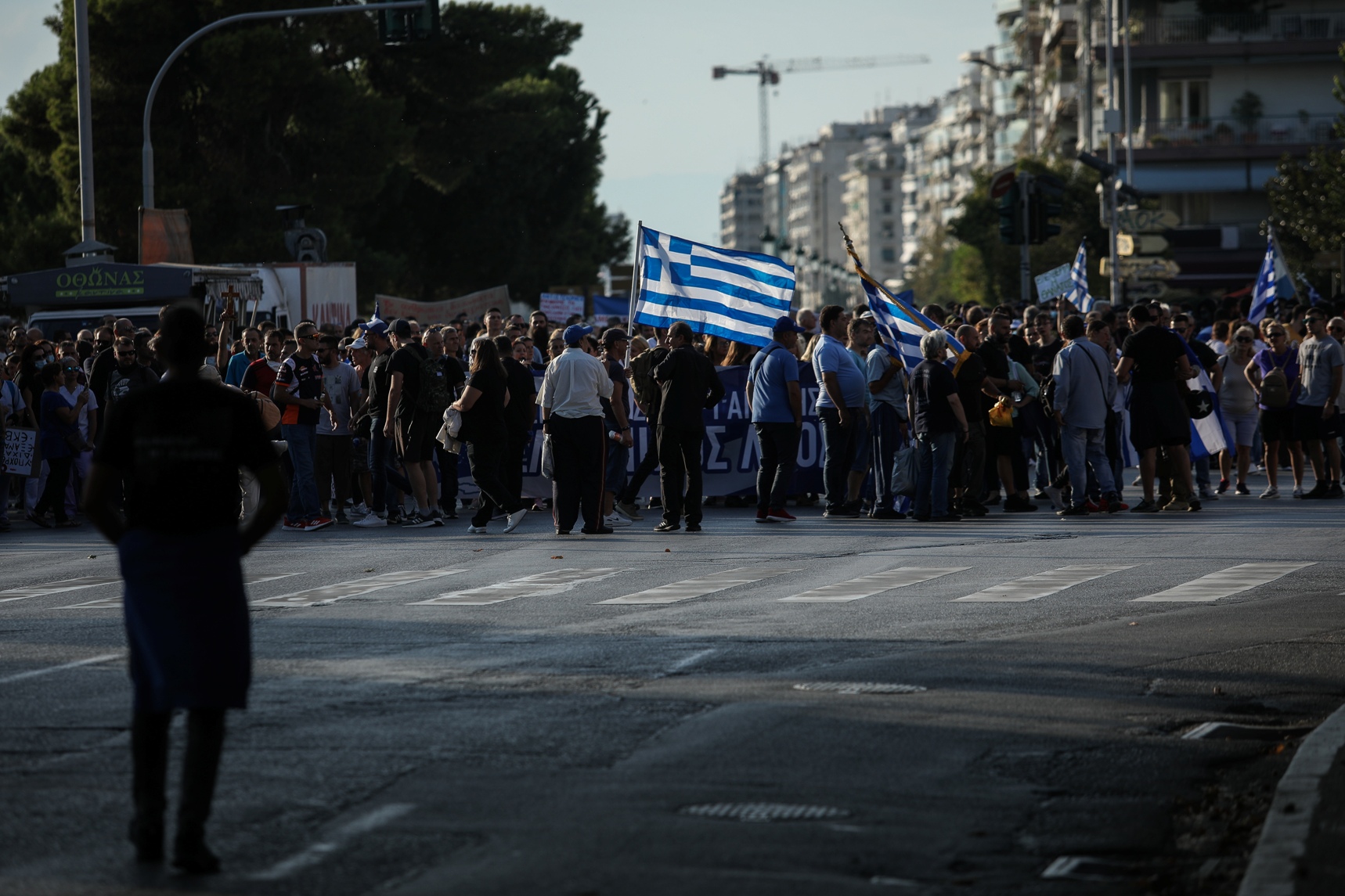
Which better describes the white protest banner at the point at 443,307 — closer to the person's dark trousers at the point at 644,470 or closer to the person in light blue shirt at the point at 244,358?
the person in light blue shirt at the point at 244,358

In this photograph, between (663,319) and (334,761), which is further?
(663,319)

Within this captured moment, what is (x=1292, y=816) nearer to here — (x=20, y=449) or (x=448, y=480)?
(x=448, y=480)

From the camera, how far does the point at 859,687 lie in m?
8.62

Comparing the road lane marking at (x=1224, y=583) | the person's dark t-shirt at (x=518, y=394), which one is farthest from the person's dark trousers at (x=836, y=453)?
the road lane marking at (x=1224, y=583)

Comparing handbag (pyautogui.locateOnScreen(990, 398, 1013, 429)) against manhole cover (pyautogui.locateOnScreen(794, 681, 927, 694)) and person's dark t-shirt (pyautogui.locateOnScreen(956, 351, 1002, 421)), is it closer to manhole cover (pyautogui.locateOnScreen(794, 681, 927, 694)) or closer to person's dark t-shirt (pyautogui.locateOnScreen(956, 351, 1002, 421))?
person's dark t-shirt (pyautogui.locateOnScreen(956, 351, 1002, 421))

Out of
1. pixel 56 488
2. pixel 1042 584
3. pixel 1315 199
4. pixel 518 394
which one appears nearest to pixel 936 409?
pixel 518 394

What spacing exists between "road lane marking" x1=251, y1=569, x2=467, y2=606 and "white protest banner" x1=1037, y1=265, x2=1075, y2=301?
19.8m

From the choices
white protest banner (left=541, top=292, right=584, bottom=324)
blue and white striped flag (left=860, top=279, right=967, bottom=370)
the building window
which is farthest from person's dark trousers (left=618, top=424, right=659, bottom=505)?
the building window

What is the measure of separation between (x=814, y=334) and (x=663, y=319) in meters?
1.79

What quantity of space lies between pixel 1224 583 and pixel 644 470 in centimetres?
735

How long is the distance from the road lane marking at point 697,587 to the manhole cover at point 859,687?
3282 millimetres

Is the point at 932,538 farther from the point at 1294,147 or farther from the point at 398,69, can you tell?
the point at 1294,147

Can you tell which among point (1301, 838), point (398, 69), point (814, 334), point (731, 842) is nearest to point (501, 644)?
point (731, 842)

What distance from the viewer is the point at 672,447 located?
1708 centimetres
